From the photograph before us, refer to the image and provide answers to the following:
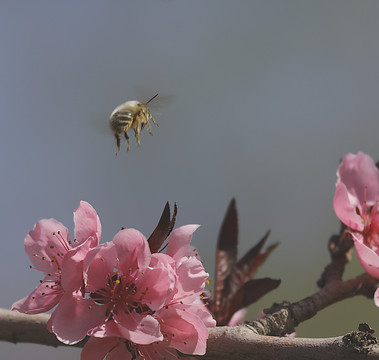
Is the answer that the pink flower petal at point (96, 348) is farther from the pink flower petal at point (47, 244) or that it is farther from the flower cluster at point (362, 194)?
the flower cluster at point (362, 194)

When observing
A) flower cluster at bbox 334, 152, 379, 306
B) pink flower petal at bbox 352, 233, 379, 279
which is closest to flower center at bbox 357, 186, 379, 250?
flower cluster at bbox 334, 152, 379, 306

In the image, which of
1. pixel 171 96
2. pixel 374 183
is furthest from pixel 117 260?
pixel 374 183

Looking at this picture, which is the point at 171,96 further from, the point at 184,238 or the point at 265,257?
the point at 184,238

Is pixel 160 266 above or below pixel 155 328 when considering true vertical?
above

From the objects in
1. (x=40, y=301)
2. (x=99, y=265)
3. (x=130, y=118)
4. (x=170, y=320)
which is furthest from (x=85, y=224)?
(x=130, y=118)

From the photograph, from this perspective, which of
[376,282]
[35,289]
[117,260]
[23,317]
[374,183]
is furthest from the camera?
[374,183]

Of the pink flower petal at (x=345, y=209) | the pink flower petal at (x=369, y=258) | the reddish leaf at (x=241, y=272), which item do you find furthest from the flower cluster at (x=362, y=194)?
the reddish leaf at (x=241, y=272)

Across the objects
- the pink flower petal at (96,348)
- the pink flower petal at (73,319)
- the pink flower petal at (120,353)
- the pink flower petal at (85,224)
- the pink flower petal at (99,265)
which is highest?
the pink flower petal at (85,224)

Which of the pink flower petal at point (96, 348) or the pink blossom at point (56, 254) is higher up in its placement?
the pink blossom at point (56, 254)
